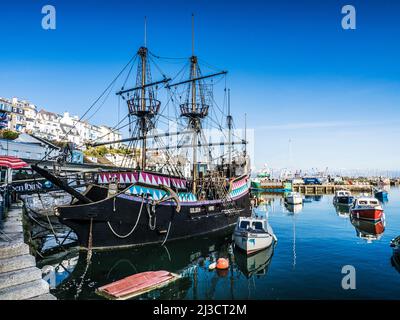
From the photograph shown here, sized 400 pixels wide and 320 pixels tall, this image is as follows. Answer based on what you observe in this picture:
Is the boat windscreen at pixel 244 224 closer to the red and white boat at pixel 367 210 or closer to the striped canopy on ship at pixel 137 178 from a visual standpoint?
the striped canopy on ship at pixel 137 178

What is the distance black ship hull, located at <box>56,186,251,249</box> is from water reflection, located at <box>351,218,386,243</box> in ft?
55.3

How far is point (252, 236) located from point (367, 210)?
840 inches

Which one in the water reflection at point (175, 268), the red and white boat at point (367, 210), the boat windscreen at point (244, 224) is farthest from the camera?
the red and white boat at point (367, 210)

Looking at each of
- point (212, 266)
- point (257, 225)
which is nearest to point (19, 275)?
point (212, 266)

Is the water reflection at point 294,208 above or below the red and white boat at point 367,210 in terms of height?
below

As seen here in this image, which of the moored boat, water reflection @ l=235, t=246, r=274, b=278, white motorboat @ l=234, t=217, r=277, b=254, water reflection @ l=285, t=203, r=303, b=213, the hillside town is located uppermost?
the hillside town

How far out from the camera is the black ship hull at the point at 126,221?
18.0 m

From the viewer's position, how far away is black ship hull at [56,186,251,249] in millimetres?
18000

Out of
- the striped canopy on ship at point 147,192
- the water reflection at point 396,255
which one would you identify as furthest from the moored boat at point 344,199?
the striped canopy on ship at point 147,192

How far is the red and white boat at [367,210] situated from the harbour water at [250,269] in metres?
6.78

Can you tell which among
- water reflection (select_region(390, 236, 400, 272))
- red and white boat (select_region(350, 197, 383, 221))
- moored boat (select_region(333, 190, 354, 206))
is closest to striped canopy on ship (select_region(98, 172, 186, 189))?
water reflection (select_region(390, 236, 400, 272))

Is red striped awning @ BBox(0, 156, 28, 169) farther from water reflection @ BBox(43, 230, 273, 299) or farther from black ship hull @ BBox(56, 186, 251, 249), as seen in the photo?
water reflection @ BBox(43, 230, 273, 299)

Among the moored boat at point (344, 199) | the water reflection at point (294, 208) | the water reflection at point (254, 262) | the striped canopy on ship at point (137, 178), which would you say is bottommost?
the water reflection at point (294, 208)
